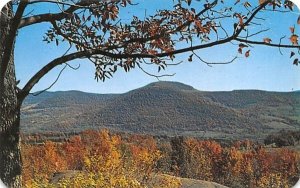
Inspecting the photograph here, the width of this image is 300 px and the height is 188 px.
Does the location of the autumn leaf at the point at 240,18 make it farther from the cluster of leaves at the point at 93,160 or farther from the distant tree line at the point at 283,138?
the cluster of leaves at the point at 93,160

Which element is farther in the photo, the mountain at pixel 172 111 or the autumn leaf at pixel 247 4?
the mountain at pixel 172 111

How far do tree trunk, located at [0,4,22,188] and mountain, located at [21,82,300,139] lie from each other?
0.77ft

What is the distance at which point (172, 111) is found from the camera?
221 inches

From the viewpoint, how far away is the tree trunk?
16.9 ft

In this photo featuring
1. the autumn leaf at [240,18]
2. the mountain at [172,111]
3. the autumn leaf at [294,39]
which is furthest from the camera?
the mountain at [172,111]

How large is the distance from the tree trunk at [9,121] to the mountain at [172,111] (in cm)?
23

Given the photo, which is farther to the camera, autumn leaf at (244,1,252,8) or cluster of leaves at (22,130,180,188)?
cluster of leaves at (22,130,180,188)

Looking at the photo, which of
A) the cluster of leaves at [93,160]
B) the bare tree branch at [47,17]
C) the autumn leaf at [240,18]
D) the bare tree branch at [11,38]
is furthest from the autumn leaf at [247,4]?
the bare tree branch at [11,38]

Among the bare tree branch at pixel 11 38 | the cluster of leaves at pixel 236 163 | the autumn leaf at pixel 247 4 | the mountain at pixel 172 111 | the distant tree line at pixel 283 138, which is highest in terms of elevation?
the autumn leaf at pixel 247 4

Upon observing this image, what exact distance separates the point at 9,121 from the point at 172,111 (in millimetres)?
1197

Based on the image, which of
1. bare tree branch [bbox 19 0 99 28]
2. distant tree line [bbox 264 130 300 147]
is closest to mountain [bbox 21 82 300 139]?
distant tree line [bbox 264 130 300 147]

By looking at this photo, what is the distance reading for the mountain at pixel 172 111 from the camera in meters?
5.49

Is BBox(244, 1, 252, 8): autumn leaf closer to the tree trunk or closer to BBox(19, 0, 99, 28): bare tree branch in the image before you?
BBox(19, 0, 99, 28): bare tree branch

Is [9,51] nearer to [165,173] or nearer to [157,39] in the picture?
[157,39]
